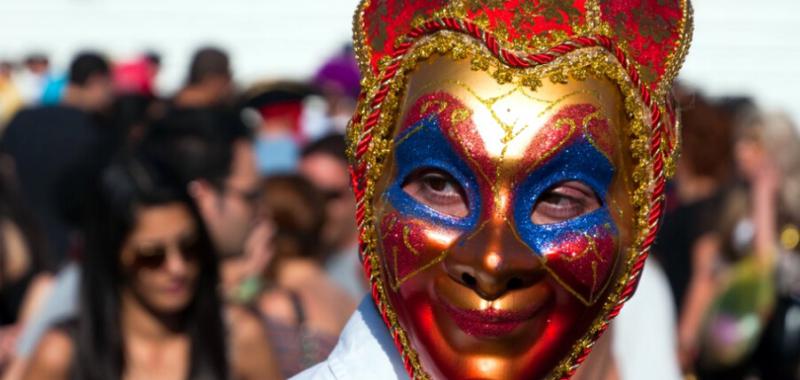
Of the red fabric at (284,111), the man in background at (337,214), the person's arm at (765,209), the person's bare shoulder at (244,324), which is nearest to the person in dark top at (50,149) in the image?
the red fabric at (284,111)

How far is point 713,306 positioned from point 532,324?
3.71 metres

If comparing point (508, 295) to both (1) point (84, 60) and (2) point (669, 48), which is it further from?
(1) point (84, 60)

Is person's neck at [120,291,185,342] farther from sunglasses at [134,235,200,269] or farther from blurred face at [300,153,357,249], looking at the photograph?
blurred face at [300,153,357,249]

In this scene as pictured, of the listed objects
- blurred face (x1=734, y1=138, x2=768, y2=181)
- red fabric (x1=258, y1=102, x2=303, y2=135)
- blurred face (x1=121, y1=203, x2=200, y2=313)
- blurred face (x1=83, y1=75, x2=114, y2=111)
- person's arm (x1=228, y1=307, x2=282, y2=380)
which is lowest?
blurred face (x1=734, y1=138, x2=768, y2=181)

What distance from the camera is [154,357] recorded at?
5.43m

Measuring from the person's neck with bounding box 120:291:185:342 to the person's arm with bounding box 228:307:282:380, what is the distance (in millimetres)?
219

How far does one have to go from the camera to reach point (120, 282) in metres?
5.49

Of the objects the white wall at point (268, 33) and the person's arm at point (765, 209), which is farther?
the white wall at point (268, 33)

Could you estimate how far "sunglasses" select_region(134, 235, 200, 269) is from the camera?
5426mm

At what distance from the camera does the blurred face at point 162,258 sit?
543cm

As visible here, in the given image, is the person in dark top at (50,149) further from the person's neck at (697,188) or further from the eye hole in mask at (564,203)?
the eye hole in mask at (564,203)

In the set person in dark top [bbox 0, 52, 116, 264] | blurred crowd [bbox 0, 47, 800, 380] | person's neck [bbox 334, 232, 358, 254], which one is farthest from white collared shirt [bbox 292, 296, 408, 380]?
person in dark top [bbox 0, 52, 116, 264]

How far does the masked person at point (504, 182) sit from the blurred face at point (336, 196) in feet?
14.3

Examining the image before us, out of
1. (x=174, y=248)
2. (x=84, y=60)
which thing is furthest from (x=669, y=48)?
(x=84, y=60)
